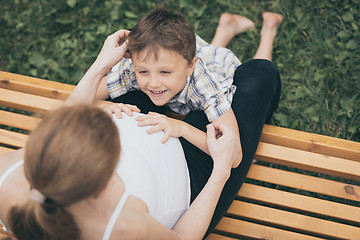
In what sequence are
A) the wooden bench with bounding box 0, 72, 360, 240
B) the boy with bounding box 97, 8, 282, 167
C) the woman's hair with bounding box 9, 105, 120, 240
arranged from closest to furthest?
1. the woman's hair with bounding box 9, 105, 120, 240
2. the boy with bounding box 97, 8, 282, 167
3. the wooden bench with bounding box 0, 72, 360, 240

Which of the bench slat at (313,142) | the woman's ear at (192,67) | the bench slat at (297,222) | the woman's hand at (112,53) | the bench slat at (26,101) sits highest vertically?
the woman's hand at (112,53)

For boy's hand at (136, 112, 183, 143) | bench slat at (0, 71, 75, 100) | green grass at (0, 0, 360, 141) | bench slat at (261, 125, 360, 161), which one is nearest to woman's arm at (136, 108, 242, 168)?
boy's hand at (136, 112, 183, 143)

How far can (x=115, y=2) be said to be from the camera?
144 inches

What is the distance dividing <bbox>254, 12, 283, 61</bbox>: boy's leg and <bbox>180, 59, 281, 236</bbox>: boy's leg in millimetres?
688

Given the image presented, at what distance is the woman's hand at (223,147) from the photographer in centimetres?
187

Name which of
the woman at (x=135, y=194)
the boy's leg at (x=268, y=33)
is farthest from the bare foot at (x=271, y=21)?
the woman at (x=135, y=194)

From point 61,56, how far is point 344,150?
2.85 metres

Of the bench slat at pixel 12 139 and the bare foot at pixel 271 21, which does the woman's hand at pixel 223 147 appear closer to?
the bench slat at pixel 12 139

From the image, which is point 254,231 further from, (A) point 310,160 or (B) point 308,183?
(A) point 310,160

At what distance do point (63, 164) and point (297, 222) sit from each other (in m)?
1.60

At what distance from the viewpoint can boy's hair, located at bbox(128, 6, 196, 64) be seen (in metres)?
1.99

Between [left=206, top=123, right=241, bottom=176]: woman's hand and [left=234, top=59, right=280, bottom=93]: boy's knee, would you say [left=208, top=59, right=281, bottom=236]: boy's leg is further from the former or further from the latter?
[left=206, top=123, right=241, bottom=176]: woman's hand

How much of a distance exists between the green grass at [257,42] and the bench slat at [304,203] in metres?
1.03

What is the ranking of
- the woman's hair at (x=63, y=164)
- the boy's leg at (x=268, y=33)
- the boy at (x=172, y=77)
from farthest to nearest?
the boy's leg at (x=268, y=33) → the boy at (x=172, y=77) → the woman's hair at (x=63, y=164)
